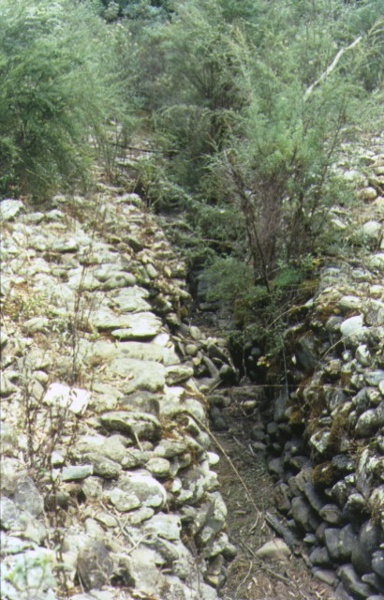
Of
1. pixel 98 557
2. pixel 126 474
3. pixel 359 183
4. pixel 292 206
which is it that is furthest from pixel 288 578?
pixel 359 183

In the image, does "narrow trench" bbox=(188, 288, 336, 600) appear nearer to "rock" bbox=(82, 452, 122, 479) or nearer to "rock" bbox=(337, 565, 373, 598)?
"rock" bbox=(337, 565, 373, 598)

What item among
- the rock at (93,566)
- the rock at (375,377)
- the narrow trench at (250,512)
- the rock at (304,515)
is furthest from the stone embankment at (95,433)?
the rock at (375,377)

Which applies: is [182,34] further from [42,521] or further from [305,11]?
[42,521]

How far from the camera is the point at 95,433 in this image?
4086 mm

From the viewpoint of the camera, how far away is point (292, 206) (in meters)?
6.00

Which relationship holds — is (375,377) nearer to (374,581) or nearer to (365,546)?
(365,546)

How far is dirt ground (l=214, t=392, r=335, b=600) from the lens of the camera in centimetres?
465

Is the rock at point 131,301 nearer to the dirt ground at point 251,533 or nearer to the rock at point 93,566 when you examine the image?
the dirt ground at point 251,533

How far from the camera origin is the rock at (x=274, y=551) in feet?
16.3

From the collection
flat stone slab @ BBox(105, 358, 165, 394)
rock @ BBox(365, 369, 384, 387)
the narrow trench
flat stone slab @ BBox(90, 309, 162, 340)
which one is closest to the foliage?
flat stone slab @ BBox(90, 309, 162, 340)

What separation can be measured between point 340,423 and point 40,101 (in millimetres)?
2900

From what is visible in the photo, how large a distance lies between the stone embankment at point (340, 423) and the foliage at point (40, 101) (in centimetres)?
195

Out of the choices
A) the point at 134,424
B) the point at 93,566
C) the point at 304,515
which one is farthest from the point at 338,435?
the point at 93,566

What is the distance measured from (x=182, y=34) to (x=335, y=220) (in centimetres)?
262
